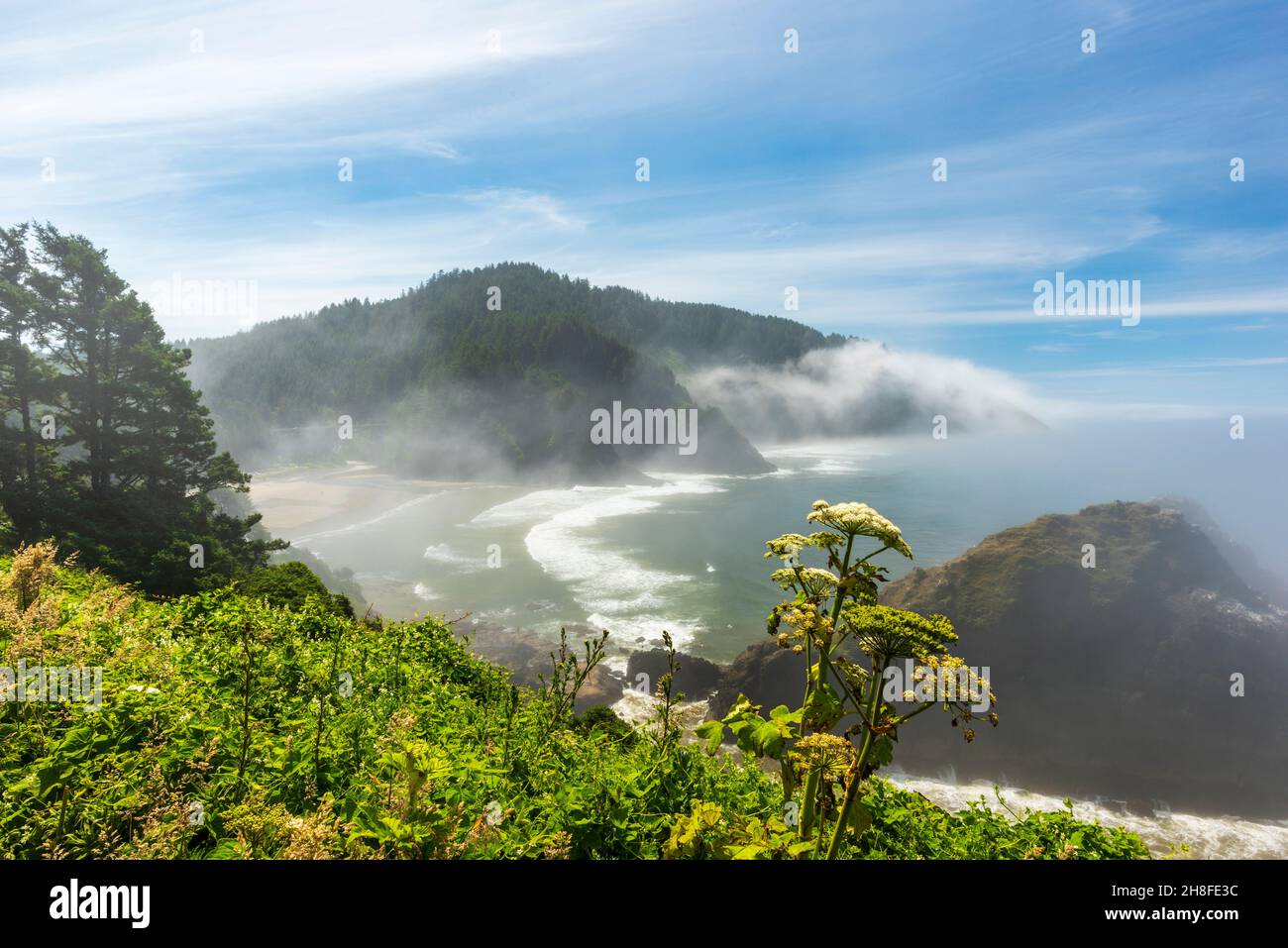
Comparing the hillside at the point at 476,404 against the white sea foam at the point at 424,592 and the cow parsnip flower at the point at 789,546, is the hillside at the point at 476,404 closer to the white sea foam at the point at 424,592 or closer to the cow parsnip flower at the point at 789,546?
the white sea foam at the point at 424,592

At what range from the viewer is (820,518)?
407 cm

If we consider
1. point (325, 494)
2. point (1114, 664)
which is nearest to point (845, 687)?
point (1114, 664)

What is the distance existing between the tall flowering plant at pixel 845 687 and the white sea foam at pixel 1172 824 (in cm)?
Answer: 2493

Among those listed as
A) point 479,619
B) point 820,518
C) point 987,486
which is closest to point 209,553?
point 479,619

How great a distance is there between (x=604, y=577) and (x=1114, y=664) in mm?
35584

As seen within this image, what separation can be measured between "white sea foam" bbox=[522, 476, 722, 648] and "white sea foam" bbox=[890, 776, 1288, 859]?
1673 cm

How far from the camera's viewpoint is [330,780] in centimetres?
392

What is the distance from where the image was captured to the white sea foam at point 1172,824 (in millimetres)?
24375

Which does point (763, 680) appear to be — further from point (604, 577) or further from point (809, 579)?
point (809, 579)

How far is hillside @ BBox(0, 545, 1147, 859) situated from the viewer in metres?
3.07

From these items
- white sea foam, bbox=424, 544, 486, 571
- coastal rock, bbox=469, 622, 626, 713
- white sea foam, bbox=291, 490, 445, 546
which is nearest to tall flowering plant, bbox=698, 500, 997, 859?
coastal rock, bbox=469, 622, 626, 713

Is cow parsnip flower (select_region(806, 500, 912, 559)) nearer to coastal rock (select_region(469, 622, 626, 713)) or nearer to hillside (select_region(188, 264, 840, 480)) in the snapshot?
coastal rock (select_region(469, 622, 626, 713))
